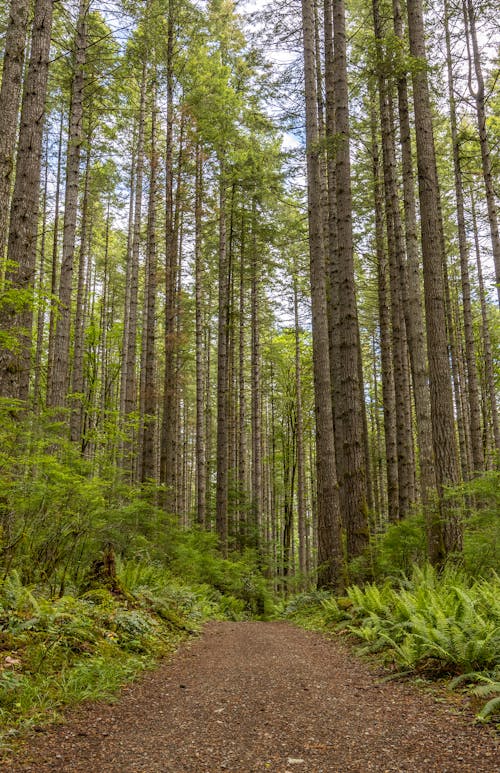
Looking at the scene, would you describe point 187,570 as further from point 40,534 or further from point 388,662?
point 388,662

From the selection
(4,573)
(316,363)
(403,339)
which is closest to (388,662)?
(4,573)

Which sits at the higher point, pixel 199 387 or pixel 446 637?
pixel 199 387

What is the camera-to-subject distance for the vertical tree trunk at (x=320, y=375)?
399 inches

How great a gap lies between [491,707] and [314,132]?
1142 cm

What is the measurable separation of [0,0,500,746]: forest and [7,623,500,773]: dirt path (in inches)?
12.1

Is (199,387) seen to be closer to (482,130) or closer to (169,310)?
(169,310)

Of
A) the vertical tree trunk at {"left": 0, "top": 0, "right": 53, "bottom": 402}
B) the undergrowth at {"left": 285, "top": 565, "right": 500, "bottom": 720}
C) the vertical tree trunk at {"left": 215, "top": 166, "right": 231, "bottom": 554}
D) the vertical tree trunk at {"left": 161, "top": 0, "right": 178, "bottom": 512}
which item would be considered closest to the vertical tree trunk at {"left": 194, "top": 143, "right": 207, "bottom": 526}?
the vertical tree trunk at {"left": 215, "top": 166, "right": 231, "bottom": 554}

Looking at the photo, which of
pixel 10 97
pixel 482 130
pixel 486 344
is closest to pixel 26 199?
pixel 10 97

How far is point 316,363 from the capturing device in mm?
11102

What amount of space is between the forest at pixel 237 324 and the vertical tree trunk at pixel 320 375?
0.05m

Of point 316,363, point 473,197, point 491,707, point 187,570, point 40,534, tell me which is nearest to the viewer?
point 491,707

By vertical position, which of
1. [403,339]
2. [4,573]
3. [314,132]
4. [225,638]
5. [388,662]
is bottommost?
[225,638]

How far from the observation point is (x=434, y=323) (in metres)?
8.83

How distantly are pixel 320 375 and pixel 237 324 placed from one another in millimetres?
12314
